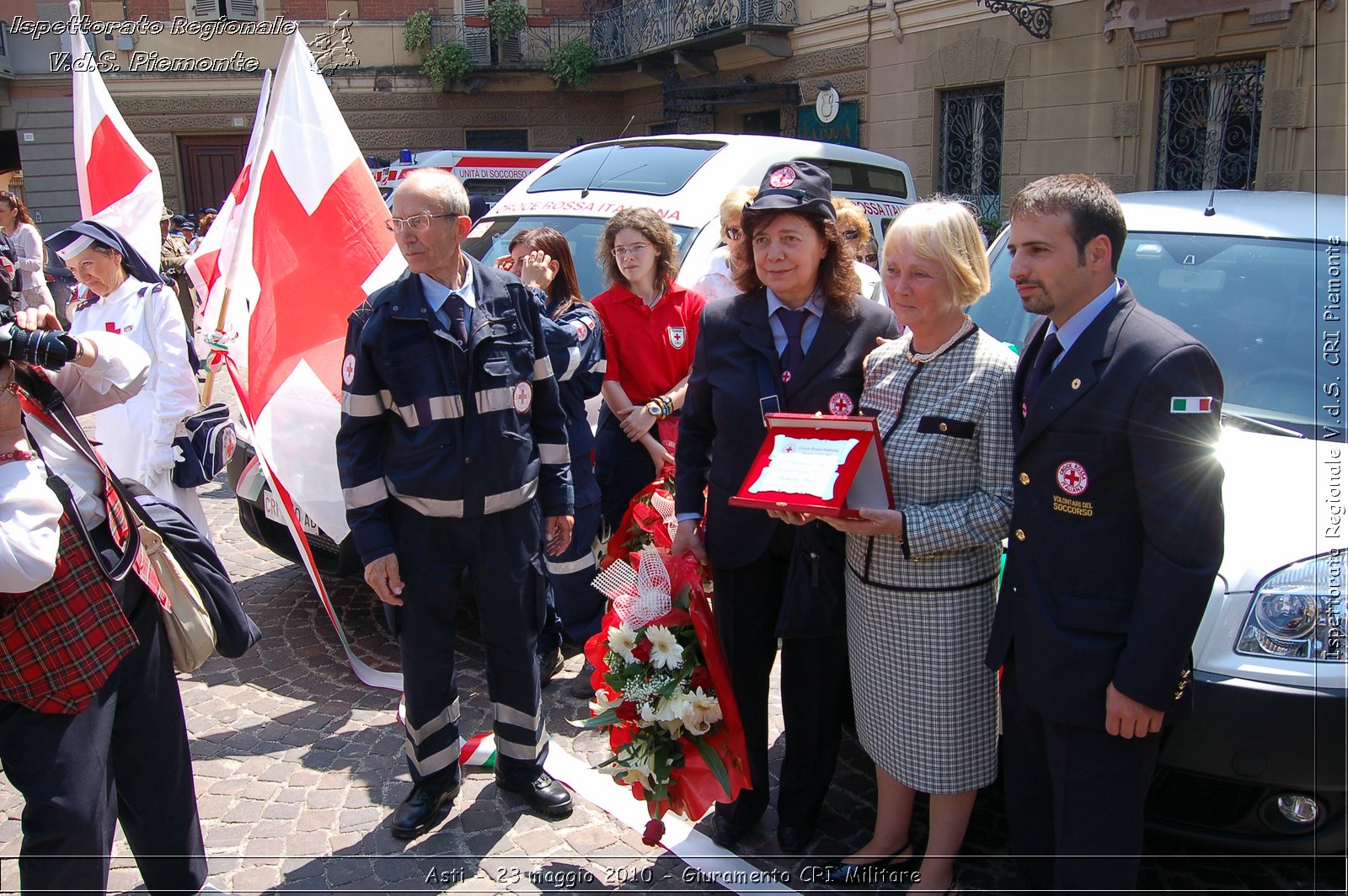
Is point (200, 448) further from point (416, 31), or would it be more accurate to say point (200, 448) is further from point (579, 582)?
point (416, 31)

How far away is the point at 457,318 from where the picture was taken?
319 cm

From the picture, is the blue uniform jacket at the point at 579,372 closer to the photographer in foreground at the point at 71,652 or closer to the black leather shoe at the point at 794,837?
the black leather shoe at the point at 794,837

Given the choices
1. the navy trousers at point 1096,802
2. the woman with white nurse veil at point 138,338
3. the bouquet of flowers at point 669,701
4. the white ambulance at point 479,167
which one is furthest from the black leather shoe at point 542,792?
the white ambulance at point 479,167

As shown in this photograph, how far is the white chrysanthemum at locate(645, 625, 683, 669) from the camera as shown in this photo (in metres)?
2.99

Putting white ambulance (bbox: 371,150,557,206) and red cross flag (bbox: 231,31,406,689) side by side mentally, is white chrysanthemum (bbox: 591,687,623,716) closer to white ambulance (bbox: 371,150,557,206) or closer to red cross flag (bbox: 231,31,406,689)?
red cross flag (bbox: 231,31,406,689)

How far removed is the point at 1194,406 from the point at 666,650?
1.61m

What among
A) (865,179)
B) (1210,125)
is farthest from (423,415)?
(1210,125)

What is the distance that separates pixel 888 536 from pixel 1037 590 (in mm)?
463

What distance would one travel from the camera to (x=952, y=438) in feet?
8.76

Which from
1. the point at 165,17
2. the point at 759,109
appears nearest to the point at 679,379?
the point at 759,109

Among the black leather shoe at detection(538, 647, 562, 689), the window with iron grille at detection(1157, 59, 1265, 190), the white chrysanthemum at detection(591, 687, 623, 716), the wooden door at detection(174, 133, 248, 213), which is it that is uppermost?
the wooden door at detection(174, 133, 248, 213)

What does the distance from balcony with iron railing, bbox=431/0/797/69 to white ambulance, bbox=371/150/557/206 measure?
5181 mm

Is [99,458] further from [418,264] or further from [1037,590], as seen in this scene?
[1037,590]

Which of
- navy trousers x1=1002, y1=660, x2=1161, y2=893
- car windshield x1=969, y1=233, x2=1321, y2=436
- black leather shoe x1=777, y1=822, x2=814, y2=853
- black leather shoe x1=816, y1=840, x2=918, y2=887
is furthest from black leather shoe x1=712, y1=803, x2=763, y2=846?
car windshield x1=969, y1=233, x2=1321, y2=436
